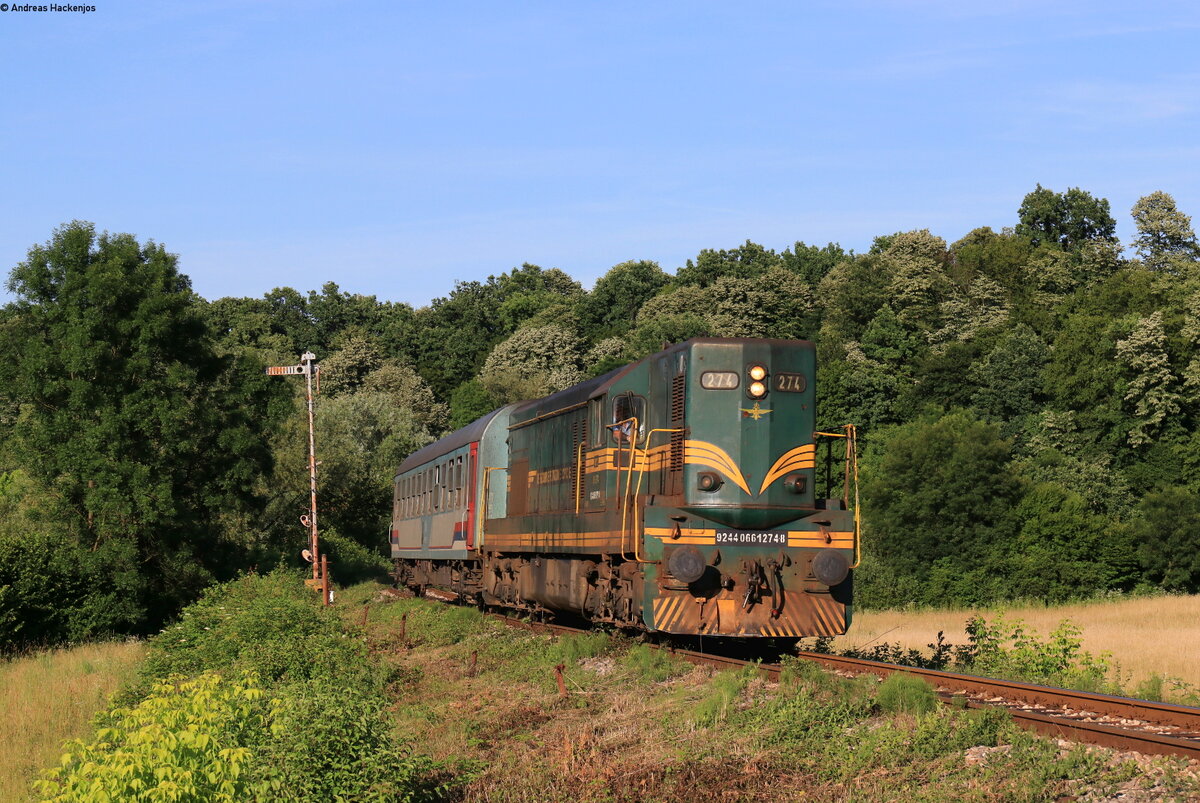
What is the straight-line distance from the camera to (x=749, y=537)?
14.2 m

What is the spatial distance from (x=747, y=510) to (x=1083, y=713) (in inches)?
202

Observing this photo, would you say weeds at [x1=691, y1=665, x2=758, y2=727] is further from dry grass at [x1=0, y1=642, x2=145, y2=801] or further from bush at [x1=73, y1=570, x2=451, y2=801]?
dry grass at [x1=0, y1=642, x2=145, y2=801]

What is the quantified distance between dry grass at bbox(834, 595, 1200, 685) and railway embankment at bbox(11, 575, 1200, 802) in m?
6.80

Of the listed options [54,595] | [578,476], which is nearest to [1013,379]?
[54,595]

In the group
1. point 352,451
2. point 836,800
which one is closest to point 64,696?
point 836,800

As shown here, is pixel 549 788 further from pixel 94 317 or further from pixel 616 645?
pixel 94 317

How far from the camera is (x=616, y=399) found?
16.3m

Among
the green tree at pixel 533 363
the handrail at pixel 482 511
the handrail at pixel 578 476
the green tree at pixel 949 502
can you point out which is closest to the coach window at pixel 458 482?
the handrail at pixel 482 511

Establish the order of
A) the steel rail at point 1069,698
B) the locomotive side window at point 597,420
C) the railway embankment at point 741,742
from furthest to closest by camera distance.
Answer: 1. the locomotive side window at point 597,420
2. the steel rail at point 1069,698
3. the railway embankment at point 741,742

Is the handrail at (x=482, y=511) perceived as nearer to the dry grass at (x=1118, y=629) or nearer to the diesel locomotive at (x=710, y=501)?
the diesel locomotive at (x=710, y=501)

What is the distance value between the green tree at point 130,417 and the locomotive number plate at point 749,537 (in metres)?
27.1

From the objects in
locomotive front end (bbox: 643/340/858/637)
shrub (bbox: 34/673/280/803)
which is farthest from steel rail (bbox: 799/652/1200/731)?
shrub (bbox: 34/673/280/803)

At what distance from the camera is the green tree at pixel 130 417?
37.1 metres

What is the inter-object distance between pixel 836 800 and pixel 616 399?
344 inches
